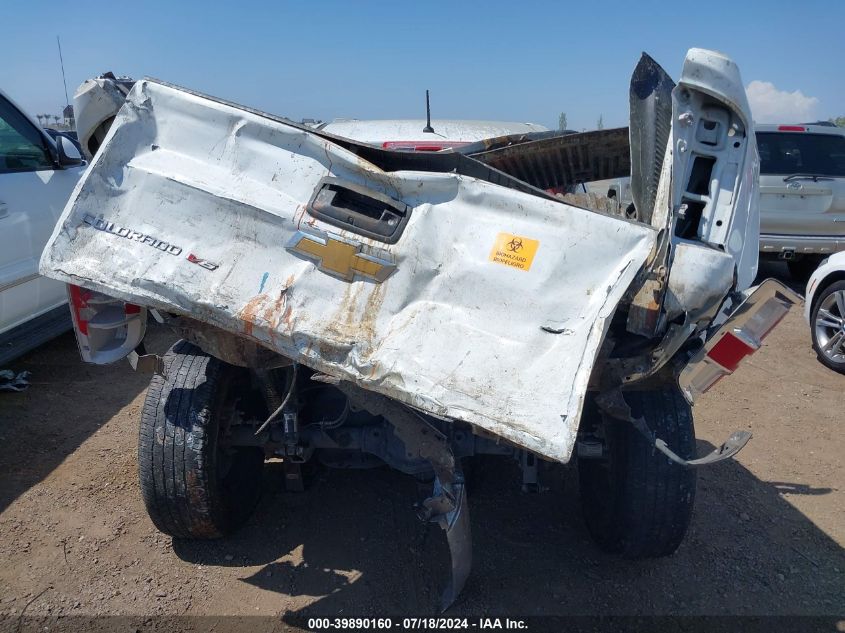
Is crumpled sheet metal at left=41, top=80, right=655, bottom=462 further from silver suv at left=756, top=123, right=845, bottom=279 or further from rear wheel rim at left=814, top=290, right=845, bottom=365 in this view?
silver suv at left=756, top=123, right=845, bottom=279

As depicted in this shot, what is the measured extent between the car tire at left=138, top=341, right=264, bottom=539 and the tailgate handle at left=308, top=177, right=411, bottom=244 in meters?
0.99

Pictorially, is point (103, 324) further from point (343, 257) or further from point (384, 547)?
point (384, 547)

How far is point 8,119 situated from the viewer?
195 inches

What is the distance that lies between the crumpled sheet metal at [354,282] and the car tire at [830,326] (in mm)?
4490

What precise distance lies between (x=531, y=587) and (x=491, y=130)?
3.17 metres

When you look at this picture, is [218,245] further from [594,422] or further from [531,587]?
[531,587]

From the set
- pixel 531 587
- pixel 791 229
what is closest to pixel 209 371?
pixel 531 587

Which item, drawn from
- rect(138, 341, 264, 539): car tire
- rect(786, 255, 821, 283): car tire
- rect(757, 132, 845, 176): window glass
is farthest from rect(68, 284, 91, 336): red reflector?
rect(786, 255, 821, 283): car tire

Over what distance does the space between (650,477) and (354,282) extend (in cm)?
156

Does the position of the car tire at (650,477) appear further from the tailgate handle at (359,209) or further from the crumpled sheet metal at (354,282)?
the tailgate handle at (359,209)

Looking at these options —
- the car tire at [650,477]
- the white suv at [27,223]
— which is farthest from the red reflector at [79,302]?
the white suv at [27,223]

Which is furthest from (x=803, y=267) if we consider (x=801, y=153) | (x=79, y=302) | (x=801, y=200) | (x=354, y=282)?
(x=79, y=302)

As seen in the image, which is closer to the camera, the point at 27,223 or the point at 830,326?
the point at 27,223

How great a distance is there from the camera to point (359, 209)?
2428mm
